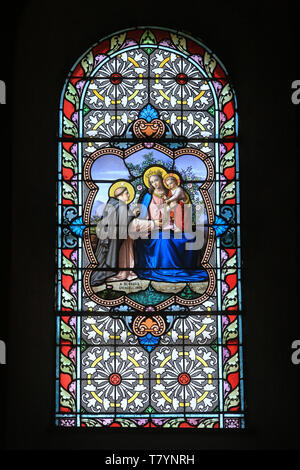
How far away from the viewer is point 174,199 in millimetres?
10617

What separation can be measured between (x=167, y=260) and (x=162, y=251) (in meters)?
0.09

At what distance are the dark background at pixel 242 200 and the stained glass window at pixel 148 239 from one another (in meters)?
0.15

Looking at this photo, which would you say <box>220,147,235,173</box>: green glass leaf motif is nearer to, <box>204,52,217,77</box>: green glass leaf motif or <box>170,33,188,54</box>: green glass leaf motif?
<box>204,52,217,77</box>: green glass leaf motif

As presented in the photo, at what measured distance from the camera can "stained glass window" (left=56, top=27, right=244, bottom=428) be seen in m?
10.1

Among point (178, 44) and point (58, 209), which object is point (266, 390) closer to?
point (58, 209)

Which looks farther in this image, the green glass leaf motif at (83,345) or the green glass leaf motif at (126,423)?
the green glass leaf motif at (83,345)

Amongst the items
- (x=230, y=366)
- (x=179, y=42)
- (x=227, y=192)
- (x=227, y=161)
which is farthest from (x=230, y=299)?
(x=179, y=42)

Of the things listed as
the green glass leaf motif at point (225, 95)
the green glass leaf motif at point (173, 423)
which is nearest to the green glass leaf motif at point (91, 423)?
the green glass leaf motif at point (173, 423)

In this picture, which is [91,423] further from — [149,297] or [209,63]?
[209,63]

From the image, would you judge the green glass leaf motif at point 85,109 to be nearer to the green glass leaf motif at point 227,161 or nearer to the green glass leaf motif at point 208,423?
the green glass leaf motif at point 227,161

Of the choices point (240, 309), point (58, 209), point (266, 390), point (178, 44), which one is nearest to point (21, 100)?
point (58, 209)

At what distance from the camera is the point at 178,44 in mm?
11008

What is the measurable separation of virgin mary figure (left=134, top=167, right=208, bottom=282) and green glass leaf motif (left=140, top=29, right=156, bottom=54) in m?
1.30

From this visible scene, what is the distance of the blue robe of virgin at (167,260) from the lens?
10.4m
